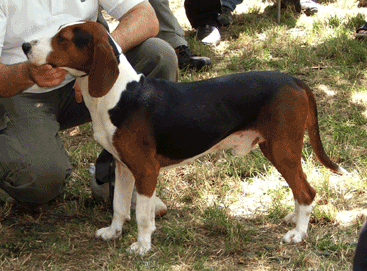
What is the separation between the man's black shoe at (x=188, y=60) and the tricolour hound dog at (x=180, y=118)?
255 cm

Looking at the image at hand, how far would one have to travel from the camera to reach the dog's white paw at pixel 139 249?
9.84ft

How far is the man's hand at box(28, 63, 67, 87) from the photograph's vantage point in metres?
2.80

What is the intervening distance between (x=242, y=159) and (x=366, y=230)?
2.52 m

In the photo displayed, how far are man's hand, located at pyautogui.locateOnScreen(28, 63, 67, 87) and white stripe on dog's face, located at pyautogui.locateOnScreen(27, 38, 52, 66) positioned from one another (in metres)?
0.16

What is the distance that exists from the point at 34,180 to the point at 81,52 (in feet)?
3.12

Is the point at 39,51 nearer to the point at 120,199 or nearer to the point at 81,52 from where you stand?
the point at 81,52

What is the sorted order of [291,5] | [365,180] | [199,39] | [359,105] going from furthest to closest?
[291,5], [199,39], [359,105], [365,180]

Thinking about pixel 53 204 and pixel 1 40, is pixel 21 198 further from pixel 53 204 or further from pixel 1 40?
pixel 1 40

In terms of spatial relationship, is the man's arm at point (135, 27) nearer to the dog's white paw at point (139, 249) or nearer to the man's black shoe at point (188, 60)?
the dog's white paw at point (139, 249)

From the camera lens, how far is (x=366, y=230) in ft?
4.81

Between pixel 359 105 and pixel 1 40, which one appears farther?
pixel 359 105

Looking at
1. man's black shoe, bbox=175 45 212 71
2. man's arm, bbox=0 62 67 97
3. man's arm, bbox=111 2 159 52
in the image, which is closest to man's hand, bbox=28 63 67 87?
man's arm, bbox=0 62 67 97

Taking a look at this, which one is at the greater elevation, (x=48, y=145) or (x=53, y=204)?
(x=48, y=145)

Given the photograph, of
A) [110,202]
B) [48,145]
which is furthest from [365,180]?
[48,145]
